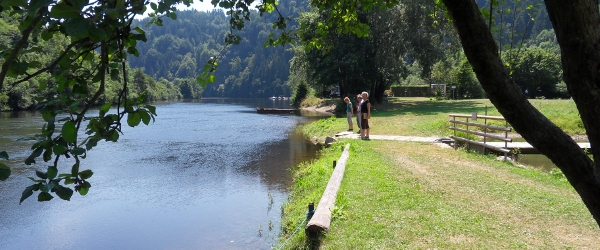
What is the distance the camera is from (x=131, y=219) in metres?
9.70

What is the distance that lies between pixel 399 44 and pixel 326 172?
2499cm

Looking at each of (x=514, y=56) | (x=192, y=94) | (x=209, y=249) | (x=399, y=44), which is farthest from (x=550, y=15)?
(x=192, y=94)

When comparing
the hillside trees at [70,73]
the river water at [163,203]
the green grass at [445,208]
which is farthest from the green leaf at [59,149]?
the river water at [163,203]

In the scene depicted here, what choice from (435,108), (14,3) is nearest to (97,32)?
(14,3)

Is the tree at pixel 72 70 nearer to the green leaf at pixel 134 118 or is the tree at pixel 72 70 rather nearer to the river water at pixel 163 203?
the green leaf at pixel 134 118

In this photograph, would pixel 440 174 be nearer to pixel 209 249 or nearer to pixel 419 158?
pixel 419 158

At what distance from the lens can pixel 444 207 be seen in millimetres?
7262

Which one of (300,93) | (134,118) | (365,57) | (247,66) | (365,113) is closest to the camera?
(134,118)

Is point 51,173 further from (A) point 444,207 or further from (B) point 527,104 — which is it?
(A) point 444,207

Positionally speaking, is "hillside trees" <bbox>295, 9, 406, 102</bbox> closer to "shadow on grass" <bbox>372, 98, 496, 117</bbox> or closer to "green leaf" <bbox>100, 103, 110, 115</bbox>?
"shadow on grass" <bbox>372, 98, 496, 117</bbox>

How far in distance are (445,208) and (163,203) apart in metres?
6.56

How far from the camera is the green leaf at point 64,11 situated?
1.27m

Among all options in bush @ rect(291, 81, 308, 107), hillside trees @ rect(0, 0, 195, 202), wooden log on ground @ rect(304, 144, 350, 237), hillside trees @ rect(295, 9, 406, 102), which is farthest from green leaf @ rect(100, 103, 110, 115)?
bush @ rect(291, 81, 308, 107)

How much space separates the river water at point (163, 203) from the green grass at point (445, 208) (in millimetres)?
1044
